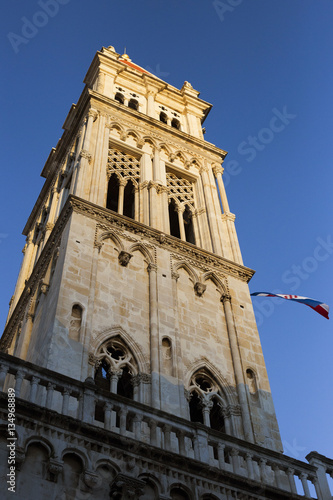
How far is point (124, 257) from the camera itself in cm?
2052

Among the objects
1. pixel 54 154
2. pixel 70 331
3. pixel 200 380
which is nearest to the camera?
pixel 70 331

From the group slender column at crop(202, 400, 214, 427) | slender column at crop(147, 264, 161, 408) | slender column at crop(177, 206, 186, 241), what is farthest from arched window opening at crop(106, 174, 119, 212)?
slender column at crop(202, 400, 214, 427)

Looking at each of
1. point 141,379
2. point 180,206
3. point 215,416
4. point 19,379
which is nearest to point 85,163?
point 180,206

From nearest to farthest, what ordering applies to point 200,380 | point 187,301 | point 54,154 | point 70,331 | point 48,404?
point 48,404 → point 70,331 → point 200,380 → point 187,301 → point 54,154

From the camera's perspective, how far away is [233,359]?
Result: 63.5ft

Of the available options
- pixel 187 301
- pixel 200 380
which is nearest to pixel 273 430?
pixel 200 380

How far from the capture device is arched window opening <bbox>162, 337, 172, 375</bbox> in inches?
694

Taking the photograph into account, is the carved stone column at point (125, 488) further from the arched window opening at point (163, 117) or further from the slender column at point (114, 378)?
the arched window opening at point (163, 117)

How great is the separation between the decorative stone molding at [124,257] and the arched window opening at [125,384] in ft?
13.1

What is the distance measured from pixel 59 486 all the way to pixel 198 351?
333 inches

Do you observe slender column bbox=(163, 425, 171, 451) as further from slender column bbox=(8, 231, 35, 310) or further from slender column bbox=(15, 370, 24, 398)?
slender column bbox=(8, 231, 35, 310)

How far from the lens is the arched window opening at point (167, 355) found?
17625mm

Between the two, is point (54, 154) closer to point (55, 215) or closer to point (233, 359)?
point (55, 215)

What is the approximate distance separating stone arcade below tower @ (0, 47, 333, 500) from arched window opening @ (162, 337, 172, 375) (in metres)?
0.04
